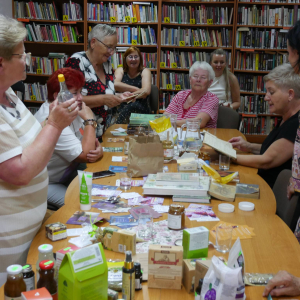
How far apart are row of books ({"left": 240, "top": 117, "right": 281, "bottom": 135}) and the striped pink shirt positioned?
9.09ft

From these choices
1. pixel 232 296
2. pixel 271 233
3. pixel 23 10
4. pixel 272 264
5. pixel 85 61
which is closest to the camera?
pixel 232 296

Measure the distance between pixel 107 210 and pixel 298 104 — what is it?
1565 millimetres

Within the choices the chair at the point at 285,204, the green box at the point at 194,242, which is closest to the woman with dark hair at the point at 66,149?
the chair at the point at 285,204

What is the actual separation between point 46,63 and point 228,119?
337cm

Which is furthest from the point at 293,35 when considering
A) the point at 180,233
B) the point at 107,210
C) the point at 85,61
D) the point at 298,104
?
the point at 85,61

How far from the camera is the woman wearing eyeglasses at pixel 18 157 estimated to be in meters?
1.43

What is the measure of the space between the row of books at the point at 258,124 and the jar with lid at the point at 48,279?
19.1 ft

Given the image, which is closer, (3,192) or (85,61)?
(3,192)

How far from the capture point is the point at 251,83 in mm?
6305

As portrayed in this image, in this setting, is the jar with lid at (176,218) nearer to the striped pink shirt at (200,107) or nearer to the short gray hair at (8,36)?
the short gray hair at (8,36)

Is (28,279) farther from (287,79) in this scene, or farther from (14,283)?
(287,79)

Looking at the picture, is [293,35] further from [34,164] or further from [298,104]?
[34,164]

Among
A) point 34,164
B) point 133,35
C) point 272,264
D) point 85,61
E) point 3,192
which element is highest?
point 133,35

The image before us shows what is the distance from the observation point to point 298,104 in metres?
2.55
